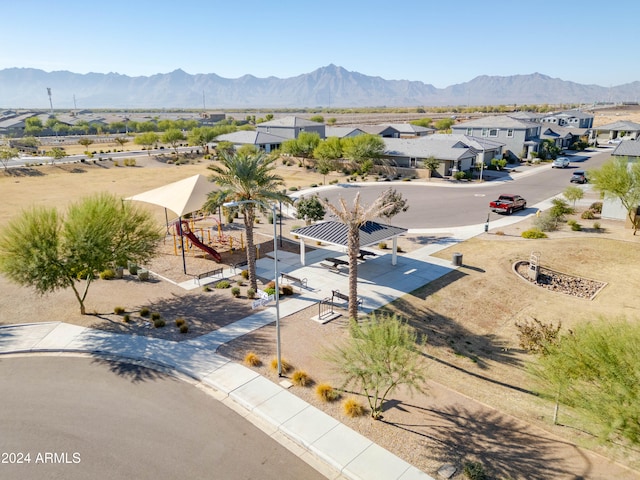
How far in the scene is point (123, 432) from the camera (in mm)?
15164

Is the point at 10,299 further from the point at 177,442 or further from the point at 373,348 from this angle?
the point at 373,348

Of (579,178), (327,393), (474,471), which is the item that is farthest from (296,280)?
(579,178)

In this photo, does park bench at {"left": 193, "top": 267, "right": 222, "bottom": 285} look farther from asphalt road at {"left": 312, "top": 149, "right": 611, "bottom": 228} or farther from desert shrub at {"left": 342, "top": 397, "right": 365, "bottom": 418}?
asphalt road at {"left": 312, "top": 149, "right": 611, "bottom": 228}

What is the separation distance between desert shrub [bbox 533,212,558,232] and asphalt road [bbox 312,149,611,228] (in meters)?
5.08

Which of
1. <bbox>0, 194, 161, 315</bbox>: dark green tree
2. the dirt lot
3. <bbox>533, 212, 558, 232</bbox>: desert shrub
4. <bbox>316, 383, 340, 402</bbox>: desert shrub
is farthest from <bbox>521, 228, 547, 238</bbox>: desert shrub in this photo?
<bbox>0, 194, 161, 315</bbox>: dark green tree

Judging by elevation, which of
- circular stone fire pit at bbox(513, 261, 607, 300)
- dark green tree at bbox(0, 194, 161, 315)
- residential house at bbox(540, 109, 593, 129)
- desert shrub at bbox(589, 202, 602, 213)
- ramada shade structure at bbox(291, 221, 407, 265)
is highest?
residential house at bbox(540, 109, 593, 129)

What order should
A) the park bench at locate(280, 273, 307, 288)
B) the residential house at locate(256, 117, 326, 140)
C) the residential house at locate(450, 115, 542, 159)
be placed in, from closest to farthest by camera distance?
the park bench at locate(280, 273, 307, 288) → the residential house at locate(450, 115, 542, 159) → the residential house at locate(256, 117, 326, 140)

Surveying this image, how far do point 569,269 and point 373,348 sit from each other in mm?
22621

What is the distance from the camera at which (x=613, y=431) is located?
431 inches

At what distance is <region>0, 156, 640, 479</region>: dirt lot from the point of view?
1435 cm

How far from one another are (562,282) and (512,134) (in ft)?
184

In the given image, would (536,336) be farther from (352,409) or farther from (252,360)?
(252,360)

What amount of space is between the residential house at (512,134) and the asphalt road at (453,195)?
31.4 feet

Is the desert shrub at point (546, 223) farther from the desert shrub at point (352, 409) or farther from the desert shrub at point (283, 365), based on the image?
the desert shrub at point (352, 409)
